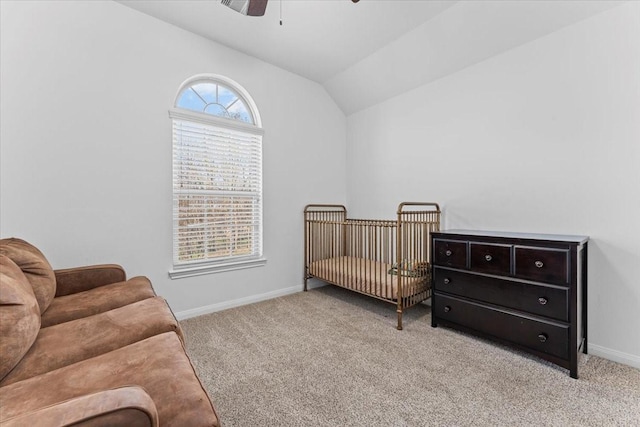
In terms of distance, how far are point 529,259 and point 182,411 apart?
216 centimetres

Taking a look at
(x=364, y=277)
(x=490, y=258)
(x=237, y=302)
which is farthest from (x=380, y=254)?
(x=237, y=302)

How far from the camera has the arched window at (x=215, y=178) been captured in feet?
8.89

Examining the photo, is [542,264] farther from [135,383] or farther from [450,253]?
[135,383]

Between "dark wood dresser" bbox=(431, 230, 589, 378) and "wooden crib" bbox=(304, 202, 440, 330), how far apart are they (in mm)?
269

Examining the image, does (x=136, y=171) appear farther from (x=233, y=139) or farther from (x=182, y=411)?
(x=182, y=411)

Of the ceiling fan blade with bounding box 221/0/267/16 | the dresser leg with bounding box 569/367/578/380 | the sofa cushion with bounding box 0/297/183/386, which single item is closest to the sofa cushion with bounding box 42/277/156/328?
the sofa cushion with bounding box 0/297/183/386

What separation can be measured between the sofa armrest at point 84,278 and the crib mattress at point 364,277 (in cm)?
191

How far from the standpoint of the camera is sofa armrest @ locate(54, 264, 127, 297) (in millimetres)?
1930

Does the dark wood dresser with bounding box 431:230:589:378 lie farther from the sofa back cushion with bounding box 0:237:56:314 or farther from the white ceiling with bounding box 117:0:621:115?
the sofa back cushion with bounding box 0:237:56:314

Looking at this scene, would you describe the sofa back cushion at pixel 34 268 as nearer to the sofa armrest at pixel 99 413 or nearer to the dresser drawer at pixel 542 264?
the sofa armrest at pixel 99 413

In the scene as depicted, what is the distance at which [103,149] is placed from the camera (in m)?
2.30

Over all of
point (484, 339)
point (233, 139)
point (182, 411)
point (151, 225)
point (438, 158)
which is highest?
point (233, 139)

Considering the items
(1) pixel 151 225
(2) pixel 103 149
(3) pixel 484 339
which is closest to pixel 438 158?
(3) pixel 484 339

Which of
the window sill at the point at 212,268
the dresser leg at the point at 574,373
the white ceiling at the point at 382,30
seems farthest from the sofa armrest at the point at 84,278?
the dresser leg at the point at 574,373
